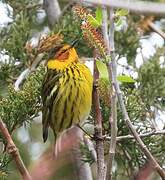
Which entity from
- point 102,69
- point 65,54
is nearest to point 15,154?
point 102,69

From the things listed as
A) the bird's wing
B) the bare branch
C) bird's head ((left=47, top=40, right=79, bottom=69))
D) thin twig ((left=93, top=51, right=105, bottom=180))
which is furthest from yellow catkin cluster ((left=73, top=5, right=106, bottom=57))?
bird's head ((left=47, top=40, right=79, bottom=69))

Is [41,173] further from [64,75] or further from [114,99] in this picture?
[64,75]

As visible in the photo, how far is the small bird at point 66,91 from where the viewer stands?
2799 millimetres

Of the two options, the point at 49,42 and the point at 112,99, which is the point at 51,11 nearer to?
the point at 49,42

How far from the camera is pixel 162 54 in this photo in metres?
3.28

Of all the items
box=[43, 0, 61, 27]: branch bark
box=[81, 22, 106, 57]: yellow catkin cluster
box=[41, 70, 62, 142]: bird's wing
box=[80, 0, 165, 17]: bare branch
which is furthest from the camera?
box=[43, 0, 61, 27]: branch bark

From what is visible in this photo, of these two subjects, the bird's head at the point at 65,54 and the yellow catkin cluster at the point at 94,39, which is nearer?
the yellow catkin cluster at the point at 94,39

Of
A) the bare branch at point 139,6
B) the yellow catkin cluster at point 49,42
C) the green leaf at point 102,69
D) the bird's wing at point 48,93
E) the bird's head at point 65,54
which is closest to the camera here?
the bare branch at point 139,6

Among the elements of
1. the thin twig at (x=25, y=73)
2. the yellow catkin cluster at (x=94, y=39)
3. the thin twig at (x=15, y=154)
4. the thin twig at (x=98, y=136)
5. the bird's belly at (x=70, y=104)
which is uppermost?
the yellow catkin cluster at (x=94, y=39)

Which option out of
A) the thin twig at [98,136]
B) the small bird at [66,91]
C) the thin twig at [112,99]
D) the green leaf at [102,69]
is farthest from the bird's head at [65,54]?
the thin twig at [112,99]

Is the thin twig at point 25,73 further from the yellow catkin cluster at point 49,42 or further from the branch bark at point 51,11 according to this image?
the branch bark at point 51,11

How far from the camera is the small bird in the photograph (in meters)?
2.80

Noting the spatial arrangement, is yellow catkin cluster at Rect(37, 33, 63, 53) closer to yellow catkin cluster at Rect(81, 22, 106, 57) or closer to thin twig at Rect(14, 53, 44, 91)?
thin twig at Rect(14, 53, 44, 91)

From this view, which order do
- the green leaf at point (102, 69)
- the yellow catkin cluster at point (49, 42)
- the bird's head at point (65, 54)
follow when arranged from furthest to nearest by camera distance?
the bird's head at point (65, 54) → the yellow catkin cluster at point (49, 42) → the green leaf at point (102, 69)
